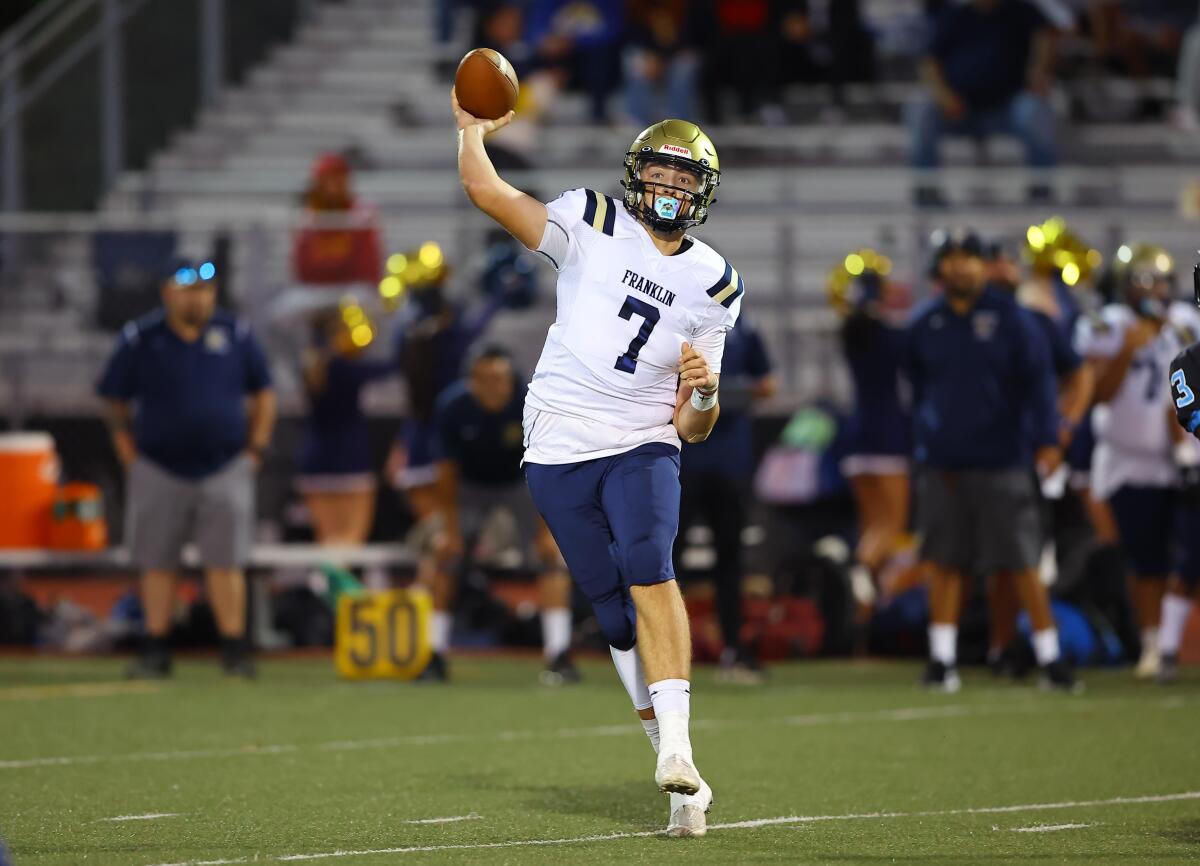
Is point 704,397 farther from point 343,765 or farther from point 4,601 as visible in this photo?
point 4,601

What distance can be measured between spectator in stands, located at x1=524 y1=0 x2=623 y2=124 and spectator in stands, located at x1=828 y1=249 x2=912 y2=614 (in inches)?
191

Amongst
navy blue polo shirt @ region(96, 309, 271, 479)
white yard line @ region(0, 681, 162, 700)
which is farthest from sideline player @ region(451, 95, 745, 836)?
navy blue polo shirt @ region(96, 309, 271, 479)

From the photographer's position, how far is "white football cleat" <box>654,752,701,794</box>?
20.0 ft

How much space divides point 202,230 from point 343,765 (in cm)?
751

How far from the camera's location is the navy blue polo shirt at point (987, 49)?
1647 centimetres

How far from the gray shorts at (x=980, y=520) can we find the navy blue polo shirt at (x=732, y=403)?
102cm

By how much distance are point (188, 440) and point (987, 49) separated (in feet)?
24.9

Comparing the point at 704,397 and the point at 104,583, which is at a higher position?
the point at 704,397

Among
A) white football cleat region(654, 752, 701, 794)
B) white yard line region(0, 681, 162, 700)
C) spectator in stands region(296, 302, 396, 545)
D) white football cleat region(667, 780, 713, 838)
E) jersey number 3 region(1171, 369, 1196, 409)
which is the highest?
jersey number 3 region(1171, 369, 1196, 409)

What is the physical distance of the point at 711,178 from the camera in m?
6.75

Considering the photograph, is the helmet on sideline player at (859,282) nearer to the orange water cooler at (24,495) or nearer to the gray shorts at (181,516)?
the gray shorts at (181,516)

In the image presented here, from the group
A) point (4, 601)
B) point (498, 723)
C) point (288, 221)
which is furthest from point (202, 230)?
point (498, 723)

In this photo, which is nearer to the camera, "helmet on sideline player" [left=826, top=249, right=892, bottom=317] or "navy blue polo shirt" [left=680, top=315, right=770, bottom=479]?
"navy blue polo shirt" [left=680, top=315, right=770, bottom=479]

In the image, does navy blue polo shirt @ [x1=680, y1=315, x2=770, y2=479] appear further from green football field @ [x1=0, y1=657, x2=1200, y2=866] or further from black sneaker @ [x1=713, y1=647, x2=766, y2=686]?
green football field @ [x1=0, y1=657, x2=1200, y2=866]
